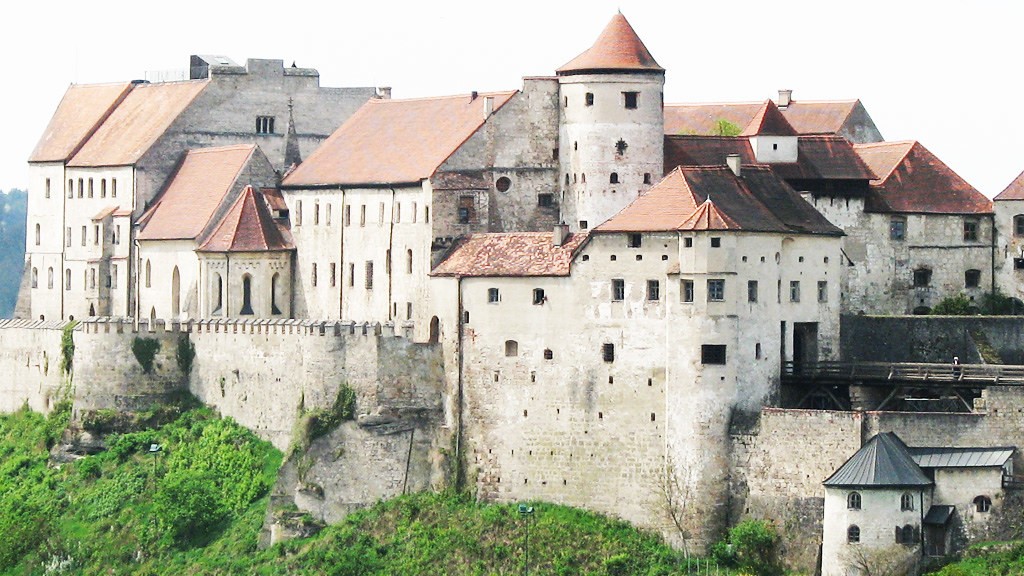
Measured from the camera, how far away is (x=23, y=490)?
12412 cm

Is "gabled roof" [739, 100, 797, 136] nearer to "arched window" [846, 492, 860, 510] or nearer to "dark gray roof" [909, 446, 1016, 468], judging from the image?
"dark gray roof" [909, 446, 1016, 468]

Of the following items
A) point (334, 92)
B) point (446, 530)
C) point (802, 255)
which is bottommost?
point (446, 530)

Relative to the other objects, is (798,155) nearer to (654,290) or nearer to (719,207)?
(719,207)

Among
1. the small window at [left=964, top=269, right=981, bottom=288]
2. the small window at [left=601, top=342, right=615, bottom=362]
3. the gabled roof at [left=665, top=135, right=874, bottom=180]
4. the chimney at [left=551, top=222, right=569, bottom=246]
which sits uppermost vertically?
the gabled roof at [left=665, top=135, right=874, bottom=180]

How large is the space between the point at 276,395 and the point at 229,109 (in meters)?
23.6

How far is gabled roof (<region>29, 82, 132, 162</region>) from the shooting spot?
141 meters

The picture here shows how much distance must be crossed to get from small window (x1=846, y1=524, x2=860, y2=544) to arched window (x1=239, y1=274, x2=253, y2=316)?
34.9 meters

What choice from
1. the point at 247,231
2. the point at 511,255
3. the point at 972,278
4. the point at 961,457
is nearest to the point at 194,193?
the point at 247,231

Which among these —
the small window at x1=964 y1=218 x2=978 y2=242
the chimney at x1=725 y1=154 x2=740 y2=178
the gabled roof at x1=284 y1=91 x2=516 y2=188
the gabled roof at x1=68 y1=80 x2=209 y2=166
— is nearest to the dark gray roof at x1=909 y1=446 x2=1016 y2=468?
the chimney at x1=725 y1=154 x2=740 y2=178

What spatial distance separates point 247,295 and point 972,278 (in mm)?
31414

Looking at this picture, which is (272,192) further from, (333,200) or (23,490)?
(23,490)

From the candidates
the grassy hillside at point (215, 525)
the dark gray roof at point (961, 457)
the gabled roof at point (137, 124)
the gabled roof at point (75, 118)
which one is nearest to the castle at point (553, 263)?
the gabled roof at point (137, 124)

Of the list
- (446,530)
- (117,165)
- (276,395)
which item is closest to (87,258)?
(117,165)

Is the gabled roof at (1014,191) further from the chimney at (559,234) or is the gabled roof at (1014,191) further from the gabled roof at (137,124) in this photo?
the gabled roof at (137,124)
